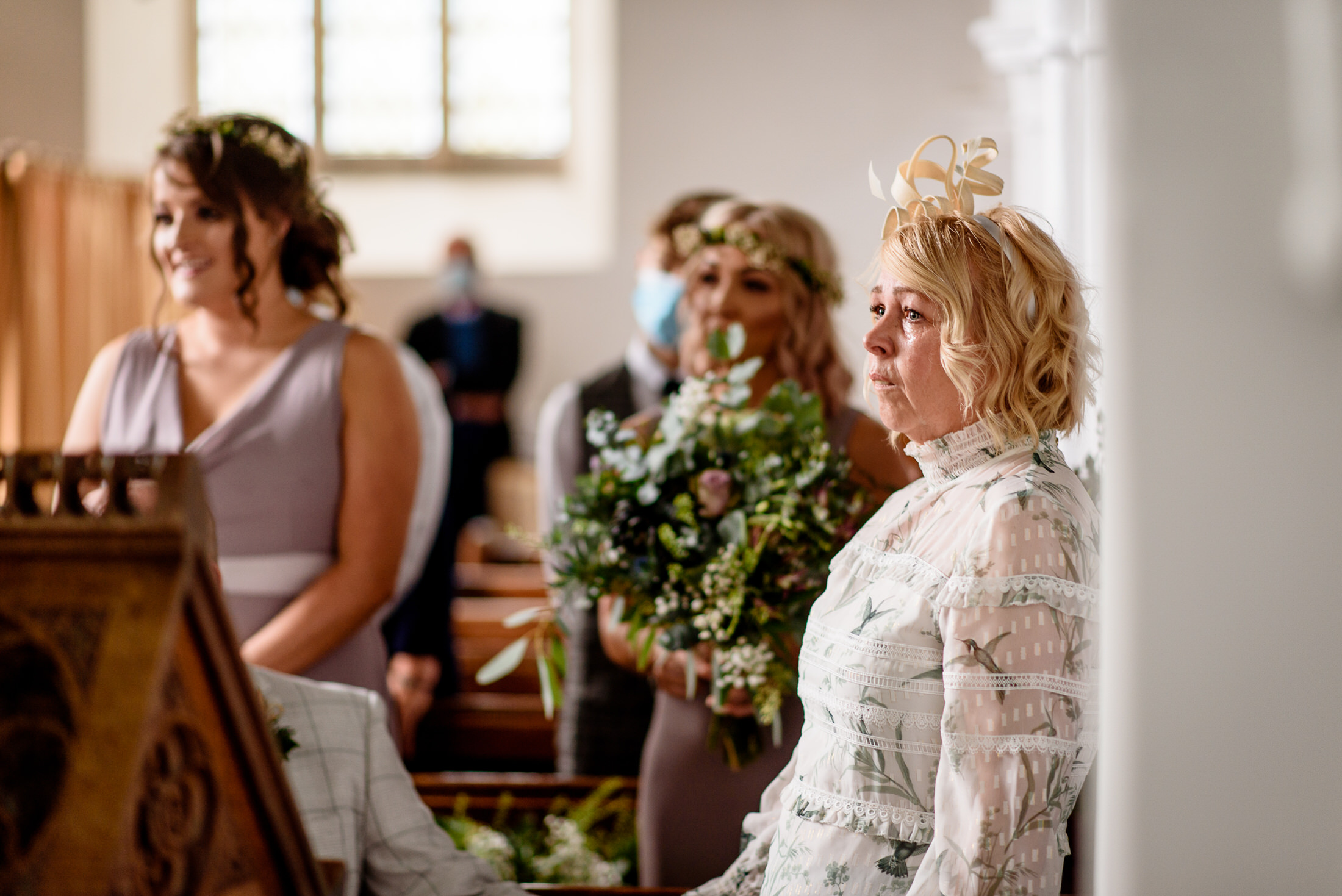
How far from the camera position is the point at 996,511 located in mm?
1296

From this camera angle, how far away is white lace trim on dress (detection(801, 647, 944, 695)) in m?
1.33

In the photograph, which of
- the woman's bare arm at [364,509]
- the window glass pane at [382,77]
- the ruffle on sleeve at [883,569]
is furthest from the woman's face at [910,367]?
the window glass pane at [382,77]

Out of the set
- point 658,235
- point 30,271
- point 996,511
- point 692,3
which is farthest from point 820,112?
point 996,511

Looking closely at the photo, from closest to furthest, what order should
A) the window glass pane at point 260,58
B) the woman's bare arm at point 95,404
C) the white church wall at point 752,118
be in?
the woman's bare arm at point 95,404 < the white church wall at point 752,118 < the window glass pane at point 260,58

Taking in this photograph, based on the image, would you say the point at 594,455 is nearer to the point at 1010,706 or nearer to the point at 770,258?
the point at 770,258

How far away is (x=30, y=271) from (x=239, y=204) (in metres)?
5.44

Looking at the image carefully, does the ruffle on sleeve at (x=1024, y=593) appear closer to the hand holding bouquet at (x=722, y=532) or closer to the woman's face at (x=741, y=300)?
the hand holding bouquet at (x=722, y=532)

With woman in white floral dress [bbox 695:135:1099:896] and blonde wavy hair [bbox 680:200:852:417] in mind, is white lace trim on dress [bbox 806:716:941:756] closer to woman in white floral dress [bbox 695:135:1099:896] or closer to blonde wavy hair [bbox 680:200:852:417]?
woman in white floral dress [bbox 695:135:1099:896]

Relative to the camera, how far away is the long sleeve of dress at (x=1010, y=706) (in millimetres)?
1224

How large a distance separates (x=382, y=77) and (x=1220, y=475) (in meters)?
10.3

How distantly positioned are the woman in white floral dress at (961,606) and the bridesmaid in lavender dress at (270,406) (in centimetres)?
114

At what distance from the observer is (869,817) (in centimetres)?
138

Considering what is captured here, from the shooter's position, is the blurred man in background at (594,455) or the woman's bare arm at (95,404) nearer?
the woman's bare arm at (95,404)

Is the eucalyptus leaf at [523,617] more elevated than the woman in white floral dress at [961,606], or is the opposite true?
the woman in white floral dress at [961,606]
